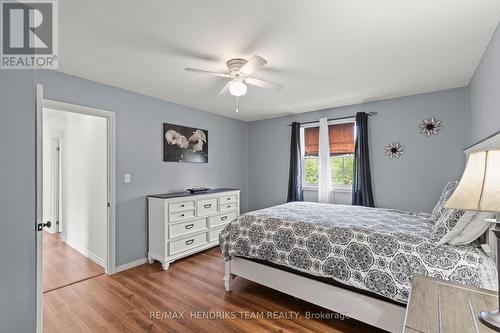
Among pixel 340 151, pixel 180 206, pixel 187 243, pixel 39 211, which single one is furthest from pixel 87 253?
pixel 340 151

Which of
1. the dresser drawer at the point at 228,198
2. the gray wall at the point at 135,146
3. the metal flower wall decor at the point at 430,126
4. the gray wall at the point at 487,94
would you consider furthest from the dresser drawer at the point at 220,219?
the gray wall at the point at 487,94

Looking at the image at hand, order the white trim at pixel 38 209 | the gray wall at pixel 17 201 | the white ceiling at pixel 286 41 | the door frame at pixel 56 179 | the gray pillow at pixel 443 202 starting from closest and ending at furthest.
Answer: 1. the gray wall at pixel 17 201
2. the white trim at pixel 38 209
3. the white ceiling at pixel 286 41
4. the gray pillow at pixel 443 202
5. the door frame at pixel 56 179

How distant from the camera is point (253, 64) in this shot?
6.59ft

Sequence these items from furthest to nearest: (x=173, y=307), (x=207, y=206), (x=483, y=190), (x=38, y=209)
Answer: (x=207, y=206)
(x=173, y=307)
(x=38, y=209)
(x=483, y=190)

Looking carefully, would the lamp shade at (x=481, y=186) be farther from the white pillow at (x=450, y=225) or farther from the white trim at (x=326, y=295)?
the white trim at (x=326, y=295)

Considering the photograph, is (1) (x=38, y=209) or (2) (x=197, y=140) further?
(2) (x=197, y=140)

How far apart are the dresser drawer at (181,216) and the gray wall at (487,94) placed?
137 inches

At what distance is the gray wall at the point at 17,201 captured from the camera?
1.13 metres

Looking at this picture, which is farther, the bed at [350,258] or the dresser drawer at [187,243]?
the dresser drawer at [187,243]

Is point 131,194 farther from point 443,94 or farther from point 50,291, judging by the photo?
point 443,94

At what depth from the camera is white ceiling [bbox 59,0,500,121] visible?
156 cm

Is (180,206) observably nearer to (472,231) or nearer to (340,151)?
(340,151)

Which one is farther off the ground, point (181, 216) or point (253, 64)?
point (253, 64)

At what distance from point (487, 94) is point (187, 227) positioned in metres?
3.79
